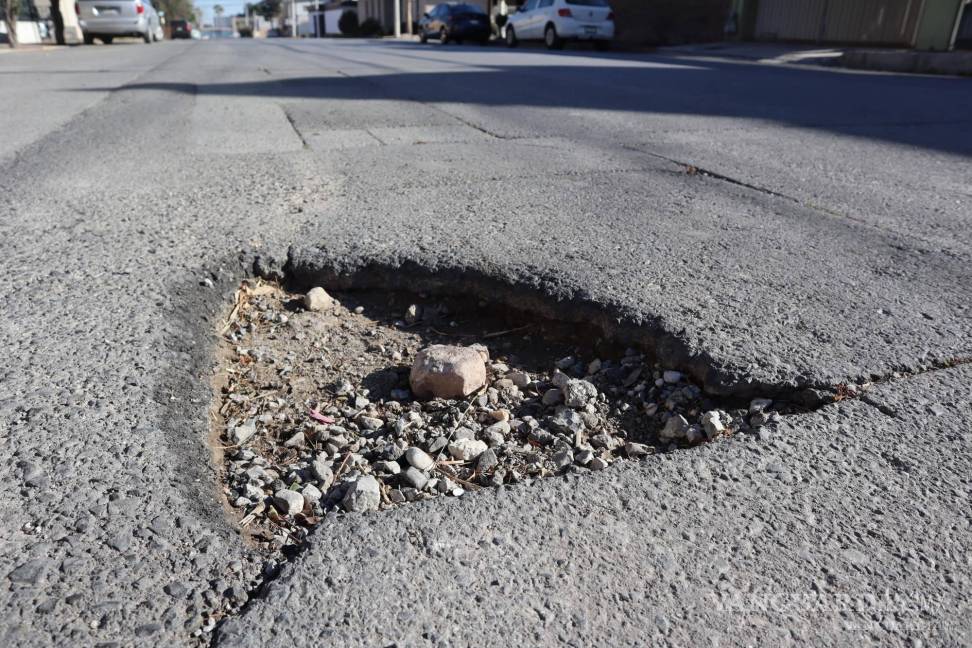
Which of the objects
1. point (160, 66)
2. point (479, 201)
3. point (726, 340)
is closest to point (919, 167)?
point (479, 201)

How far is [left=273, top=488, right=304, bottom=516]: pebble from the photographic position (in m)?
1.58

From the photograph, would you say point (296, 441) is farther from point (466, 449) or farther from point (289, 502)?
point (466, 449)

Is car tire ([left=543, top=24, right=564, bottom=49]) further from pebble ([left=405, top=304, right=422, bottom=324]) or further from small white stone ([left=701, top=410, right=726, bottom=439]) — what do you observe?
small white stone ([left=701, top=410, right=726, bottom=439])

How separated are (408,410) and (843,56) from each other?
56.0 ft

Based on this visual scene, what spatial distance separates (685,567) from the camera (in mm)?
1316

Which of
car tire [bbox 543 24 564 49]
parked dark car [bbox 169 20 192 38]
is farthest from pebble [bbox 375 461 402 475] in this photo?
parked dark car [bbox 169 20 192 38]

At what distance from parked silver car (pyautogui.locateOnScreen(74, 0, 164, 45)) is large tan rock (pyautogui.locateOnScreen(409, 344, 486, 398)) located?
89.4 feet

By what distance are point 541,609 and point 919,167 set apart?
4560 mm

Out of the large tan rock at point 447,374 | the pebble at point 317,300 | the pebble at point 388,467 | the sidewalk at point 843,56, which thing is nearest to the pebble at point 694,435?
the large tan rock at point 447,374

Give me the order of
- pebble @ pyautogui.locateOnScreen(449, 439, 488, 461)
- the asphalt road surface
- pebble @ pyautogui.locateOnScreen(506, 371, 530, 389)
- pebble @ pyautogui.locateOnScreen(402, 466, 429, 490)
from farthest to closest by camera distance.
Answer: pebble @ pyautogui.locateOnScreen(506, 371, 530, 389)
pebble @ pyautogui.locateOnScreen(449, 439, 488, 461)
pebble @ pyautogui.locateOnScreen(402, 466, 429, 490)
the asphalt road surface

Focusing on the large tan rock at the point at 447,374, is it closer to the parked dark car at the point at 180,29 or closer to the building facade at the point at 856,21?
the building facade at the point at 856,21

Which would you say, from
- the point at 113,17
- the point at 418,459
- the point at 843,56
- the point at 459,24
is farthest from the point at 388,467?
the point at 459,24

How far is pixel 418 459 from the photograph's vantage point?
1.76 metres

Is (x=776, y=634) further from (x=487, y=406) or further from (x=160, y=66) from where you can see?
(x=160, y=66)
